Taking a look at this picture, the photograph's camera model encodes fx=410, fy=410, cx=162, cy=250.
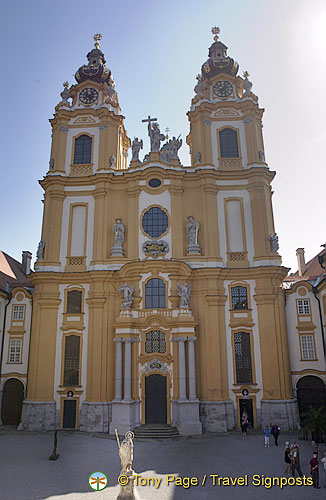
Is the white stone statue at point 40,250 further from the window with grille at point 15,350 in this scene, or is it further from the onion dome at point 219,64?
the onion dome at point 219,64

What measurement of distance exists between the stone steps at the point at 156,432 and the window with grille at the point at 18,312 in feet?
34.5

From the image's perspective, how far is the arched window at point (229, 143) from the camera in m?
29.3

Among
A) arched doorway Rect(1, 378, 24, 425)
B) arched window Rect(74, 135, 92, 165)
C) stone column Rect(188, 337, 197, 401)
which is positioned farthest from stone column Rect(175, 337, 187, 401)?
arched window Rect(74, 135, 92, 165)

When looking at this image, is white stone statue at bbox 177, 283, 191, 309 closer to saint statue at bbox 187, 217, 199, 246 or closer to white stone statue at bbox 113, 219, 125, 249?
saint statue at bbox 187, 217, 199, 246

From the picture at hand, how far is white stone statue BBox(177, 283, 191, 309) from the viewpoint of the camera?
2473 cm

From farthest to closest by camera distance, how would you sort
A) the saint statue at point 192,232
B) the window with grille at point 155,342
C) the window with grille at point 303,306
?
the saint statue at point 192,232, the window with grille at point 303,306, the window with grille at point 155,342

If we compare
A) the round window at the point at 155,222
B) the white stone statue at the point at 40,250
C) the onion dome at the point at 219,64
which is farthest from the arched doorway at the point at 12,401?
the onion dome at the point at 219,64

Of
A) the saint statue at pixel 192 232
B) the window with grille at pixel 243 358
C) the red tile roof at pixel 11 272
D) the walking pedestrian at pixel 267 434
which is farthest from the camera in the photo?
the red tile roof at pixel 11 272

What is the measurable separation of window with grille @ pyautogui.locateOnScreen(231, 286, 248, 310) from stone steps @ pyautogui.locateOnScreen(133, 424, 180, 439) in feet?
26.5

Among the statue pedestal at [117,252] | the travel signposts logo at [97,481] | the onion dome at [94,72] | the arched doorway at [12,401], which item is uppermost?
the onion dome at [94,72]

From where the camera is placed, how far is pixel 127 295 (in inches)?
985

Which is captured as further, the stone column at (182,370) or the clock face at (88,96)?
the clock face at (88,96)

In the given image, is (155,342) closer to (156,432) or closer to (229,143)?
(156,432)

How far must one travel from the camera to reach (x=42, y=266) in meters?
26.8
